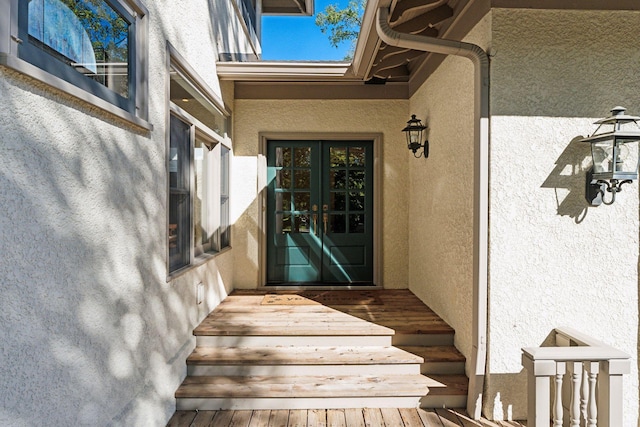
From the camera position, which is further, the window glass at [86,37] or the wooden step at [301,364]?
the wooden step at [301,364]

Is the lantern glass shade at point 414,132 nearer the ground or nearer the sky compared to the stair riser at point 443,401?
nearer the sky

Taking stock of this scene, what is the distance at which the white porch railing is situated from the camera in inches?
83.0

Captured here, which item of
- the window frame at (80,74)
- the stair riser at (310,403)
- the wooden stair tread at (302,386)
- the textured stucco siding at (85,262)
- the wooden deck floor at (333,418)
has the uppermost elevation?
the window frame at (80,74)

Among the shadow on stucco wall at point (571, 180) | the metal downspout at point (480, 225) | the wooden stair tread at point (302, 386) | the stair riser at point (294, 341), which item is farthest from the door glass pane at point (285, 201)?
the shadow on stucco wall at point (571, 180)

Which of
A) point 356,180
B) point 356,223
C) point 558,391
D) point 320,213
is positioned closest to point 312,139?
point 356,180

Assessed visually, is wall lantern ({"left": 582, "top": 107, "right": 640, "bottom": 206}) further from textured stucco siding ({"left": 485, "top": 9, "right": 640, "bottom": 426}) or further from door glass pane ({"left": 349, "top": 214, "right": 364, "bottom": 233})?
door glass pane ({"left": 349, "top": 214, "right": 364, "bottom": 233})

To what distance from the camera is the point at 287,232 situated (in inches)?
187

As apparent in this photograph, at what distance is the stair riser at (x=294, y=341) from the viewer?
304cm

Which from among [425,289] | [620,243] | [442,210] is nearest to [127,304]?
[442,210]

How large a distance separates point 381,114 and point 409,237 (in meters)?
1.62

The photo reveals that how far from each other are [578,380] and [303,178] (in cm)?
350

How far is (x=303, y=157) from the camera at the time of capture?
476 centimetres

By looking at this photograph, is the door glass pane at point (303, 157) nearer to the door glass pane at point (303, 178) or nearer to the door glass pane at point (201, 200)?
the door glass pane at point (303, 178)

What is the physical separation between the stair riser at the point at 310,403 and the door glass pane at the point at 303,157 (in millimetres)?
2926
